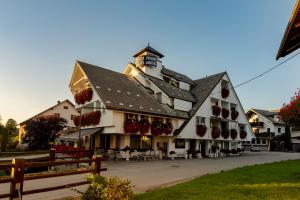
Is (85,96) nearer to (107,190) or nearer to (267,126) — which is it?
(107,190)

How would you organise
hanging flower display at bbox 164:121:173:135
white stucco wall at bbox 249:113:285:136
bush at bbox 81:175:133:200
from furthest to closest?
white stucco wall at bbox 249:113:285:136 < hanging flower display at bbox 164:121:173:135 < bush at bbox 81:175:133:200

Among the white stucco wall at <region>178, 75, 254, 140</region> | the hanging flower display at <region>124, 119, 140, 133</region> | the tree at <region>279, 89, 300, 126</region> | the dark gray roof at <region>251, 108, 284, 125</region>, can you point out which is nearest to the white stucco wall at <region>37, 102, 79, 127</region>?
the white stucco wall at <region>178, 75, 254, 140</region>

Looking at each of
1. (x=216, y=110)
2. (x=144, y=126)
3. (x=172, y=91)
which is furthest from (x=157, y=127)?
(x=216, y=110)

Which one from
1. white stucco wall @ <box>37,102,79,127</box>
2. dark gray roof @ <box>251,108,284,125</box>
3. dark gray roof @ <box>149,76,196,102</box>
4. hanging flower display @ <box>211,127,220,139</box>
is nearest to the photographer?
dark gray roof @ <box>149,76,196,102</box>

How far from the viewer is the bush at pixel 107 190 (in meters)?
7.85

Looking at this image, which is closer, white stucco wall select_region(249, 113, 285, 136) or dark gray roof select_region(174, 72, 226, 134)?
dark gray roof select_region(174, 72, 226, 134)

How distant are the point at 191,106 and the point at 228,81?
31.5ft

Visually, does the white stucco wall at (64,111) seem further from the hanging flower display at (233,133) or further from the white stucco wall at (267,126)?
the white stucco wall at (267,126)

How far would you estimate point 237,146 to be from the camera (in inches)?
1897

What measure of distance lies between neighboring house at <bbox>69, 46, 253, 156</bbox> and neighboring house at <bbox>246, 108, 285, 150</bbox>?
1189 inches

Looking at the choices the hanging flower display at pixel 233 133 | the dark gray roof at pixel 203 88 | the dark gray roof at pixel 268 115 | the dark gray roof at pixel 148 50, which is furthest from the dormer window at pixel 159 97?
the dark gray roof at pixel 268 115

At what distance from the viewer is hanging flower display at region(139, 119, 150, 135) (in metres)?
31.0

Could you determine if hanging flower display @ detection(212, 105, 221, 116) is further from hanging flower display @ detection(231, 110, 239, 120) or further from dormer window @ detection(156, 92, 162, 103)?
dormer window @ detection(156, 92, 162, 103)

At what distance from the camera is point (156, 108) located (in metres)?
34.3
